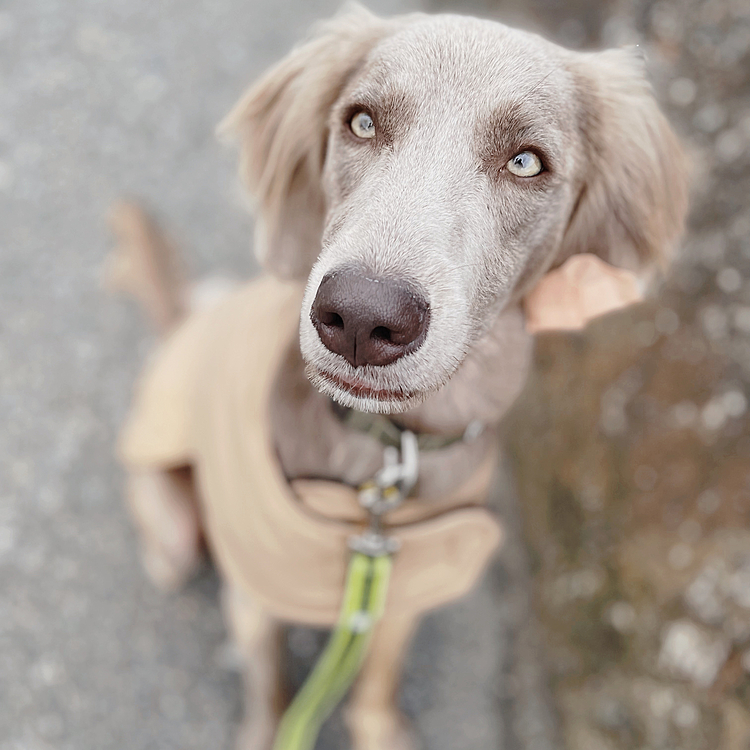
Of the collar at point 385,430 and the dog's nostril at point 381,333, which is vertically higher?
the dog's nostril at point 381,333

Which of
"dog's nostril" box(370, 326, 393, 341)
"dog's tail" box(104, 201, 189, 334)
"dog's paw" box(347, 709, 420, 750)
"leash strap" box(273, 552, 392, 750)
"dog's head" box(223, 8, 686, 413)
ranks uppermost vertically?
"dog's head" box(223, 8, 686, 413)

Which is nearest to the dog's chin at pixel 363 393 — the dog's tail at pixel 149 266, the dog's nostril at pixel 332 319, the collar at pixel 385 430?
the dog's nostril at pixel 332 319

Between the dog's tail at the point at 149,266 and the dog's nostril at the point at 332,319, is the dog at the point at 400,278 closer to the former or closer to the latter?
the dog's nostril at the point at 332,319

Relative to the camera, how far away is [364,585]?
1.38 meters

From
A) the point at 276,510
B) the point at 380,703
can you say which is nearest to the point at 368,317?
the point at 276,510

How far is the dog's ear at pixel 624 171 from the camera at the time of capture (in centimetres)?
120

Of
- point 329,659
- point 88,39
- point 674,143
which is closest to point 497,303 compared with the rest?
point 674,143

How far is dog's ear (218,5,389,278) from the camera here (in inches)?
50.5

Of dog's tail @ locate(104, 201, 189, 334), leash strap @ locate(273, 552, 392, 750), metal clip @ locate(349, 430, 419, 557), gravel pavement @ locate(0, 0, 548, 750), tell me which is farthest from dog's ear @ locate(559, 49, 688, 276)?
gravel pavement @ locate(0, 0, 548, 750)

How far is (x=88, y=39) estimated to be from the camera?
2.98 metres

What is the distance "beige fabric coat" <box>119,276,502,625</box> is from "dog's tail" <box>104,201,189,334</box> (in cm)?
53

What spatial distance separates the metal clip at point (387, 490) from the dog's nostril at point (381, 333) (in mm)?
383

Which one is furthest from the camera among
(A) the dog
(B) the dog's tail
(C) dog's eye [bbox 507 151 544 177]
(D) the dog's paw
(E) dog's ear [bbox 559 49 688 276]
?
(B) the dog's tail

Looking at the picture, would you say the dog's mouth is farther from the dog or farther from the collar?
the collar
